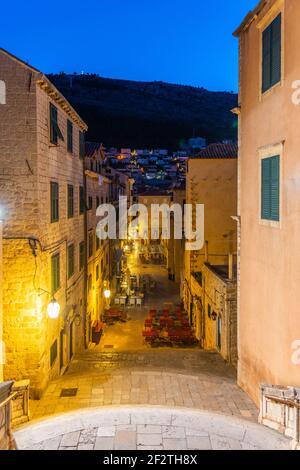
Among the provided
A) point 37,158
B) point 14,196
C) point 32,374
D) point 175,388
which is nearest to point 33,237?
point 14,196

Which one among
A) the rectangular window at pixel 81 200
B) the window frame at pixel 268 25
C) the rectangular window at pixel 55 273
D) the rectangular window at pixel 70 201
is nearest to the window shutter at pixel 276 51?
the window frame at pixel 268 25

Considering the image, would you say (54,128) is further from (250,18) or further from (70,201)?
(250,18)

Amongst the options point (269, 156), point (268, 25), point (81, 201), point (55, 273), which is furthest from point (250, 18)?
point (81, 201)

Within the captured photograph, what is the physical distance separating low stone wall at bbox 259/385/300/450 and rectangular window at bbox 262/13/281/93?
7436 millimetres

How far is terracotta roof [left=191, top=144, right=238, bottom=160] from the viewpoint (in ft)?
100

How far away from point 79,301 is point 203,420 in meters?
13.5

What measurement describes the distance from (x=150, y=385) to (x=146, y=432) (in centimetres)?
450

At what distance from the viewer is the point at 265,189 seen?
1203 centimetres

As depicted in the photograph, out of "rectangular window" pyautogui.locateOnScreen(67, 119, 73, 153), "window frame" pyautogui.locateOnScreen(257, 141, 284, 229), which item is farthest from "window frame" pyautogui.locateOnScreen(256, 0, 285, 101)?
"rectangular window" pyautogui.locateOnScreen(67, 119, 73, 153)

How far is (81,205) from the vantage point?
75.6 feet

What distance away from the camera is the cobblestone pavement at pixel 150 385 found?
41.1 ft

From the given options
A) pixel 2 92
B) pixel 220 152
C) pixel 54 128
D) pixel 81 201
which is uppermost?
pixel 220 152

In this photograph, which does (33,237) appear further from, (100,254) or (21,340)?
(100,254)
